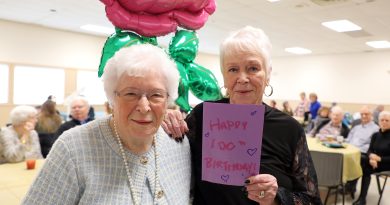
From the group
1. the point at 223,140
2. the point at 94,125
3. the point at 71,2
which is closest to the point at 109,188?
the point at 94,125

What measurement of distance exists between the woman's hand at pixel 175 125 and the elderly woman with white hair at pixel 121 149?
0.38 ft

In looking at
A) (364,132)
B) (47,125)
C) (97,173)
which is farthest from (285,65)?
(97,173)

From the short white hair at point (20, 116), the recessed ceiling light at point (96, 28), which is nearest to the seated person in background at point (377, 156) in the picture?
the short white hair at point (20, 116)

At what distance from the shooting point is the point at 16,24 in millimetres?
7516

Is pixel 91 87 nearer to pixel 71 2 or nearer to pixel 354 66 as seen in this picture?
pixel 71 2

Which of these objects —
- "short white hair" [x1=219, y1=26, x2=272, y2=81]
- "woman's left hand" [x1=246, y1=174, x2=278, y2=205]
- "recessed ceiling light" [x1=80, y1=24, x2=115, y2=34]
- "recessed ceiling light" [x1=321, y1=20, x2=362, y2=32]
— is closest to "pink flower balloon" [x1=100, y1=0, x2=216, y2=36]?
"short white hair" [x1=219, y1=26, x2=272, y2=81]

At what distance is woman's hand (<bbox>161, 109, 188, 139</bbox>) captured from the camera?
1167mm

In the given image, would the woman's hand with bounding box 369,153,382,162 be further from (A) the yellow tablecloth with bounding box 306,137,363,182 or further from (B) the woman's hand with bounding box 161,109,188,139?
(B) the woman's hand with bounding box 161,109,188,139

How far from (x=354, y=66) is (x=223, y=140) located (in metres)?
11.9

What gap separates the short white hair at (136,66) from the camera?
0.94 metres

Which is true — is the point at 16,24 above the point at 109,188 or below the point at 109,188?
above

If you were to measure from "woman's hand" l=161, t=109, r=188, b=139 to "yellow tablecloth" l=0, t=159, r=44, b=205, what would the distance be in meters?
1.20

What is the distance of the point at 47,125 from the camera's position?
4301 millimetres

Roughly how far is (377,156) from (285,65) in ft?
30.7
